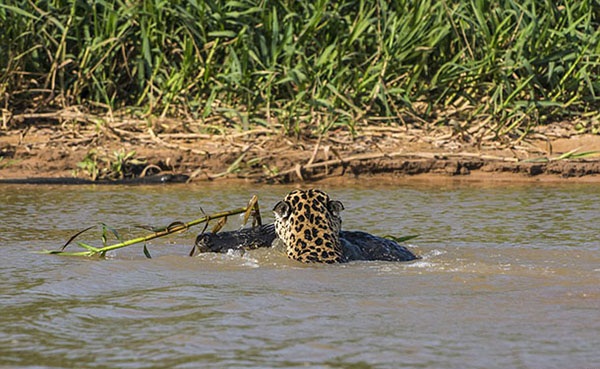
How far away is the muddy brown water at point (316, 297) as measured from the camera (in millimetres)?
4258

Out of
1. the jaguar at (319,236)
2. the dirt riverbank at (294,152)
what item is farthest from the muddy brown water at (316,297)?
the dirt riverbank at (294,152)

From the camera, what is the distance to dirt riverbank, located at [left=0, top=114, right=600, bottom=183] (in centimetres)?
969

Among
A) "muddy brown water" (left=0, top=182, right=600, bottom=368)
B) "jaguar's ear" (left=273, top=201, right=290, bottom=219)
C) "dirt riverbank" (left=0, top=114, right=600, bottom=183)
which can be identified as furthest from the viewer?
"dirt riverbank" (left=0, top=114, right=600, bottom=183)

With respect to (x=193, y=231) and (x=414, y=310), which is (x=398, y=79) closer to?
(x=193, y=231)

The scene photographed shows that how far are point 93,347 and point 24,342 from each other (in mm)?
297

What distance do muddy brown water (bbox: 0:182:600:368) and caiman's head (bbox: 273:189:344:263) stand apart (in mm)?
104

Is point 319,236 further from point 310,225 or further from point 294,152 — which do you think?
point 294,152

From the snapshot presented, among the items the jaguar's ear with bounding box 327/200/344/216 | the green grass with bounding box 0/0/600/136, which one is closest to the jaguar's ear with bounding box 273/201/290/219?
the jaguar's ear with bounding box 327/200/344/216

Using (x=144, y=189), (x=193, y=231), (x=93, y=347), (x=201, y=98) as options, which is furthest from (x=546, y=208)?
(x=93, y=347)

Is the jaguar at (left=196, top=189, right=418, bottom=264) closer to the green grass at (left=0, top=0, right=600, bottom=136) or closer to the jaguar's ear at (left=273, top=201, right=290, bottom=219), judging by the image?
the jaguar's ear at (left=273, top=201, right=290, bottom=219)

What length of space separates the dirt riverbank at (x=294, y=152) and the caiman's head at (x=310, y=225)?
334cm

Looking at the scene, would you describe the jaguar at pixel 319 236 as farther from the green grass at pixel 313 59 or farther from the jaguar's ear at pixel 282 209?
the green grass at pixel 313 59

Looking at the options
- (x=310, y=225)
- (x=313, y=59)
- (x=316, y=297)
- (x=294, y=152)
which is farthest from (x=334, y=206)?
(x=313, y=59)

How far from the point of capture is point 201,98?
10844mm
